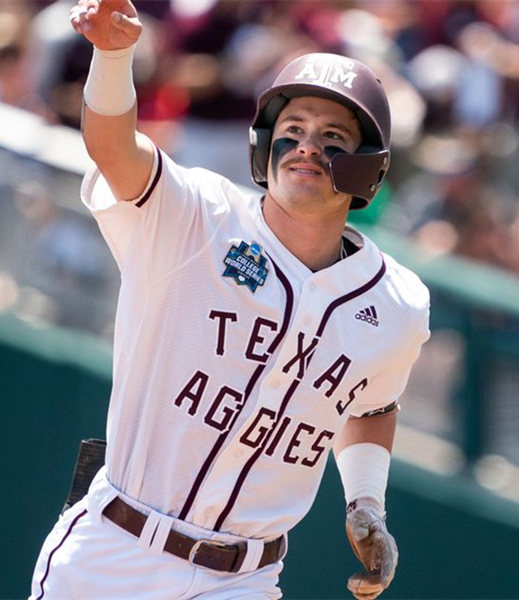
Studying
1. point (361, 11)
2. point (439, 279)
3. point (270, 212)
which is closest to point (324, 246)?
point (270, 212)

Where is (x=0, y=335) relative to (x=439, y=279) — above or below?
below

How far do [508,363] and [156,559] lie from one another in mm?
3416

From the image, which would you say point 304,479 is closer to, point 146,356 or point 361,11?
point 146,356

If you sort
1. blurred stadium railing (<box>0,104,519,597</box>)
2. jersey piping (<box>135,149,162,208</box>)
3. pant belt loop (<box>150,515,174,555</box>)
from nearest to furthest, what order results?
1. jersey piping (<box>135,149,162,208</box>)
2. pant belt loop (<box>150,515,174,555</box>)
3. blurred stadium railing (<box>0,104,519,597</box>)

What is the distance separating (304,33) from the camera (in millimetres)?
8305

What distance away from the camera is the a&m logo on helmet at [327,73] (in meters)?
3.67

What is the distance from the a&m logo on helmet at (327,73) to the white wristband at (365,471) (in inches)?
43.6

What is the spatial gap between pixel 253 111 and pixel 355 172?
4.15 m

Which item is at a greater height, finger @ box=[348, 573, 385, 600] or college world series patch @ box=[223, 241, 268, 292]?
college world series patch @ box=[223, 241, 268, 292]

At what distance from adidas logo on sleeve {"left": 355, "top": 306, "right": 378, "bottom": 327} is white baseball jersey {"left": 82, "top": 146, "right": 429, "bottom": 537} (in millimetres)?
105

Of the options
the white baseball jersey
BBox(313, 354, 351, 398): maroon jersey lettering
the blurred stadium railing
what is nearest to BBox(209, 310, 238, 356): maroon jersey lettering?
the white baseball jersey

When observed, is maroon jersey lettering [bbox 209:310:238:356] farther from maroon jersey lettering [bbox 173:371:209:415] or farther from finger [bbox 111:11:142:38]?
finger [bbox 111:11:142:38]

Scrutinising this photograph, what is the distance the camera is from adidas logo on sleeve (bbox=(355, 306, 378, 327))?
3689 millimetres

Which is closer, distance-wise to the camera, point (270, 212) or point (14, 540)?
point (270, 212)
